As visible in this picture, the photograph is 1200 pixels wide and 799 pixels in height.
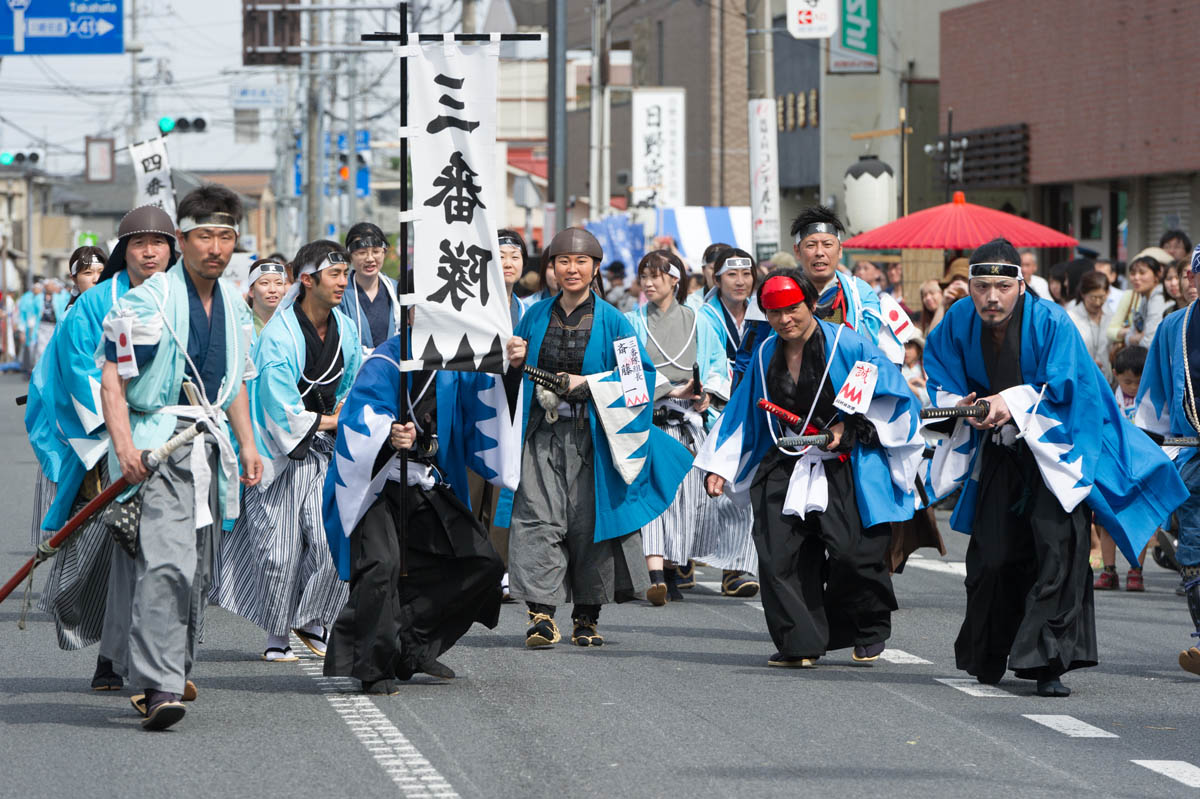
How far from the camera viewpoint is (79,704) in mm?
7062

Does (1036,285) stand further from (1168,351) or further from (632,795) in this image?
(632,795)

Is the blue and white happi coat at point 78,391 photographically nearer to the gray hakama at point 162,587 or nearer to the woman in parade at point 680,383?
the gray hakama at point 162,587

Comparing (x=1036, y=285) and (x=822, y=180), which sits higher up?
(x=822, y=180)

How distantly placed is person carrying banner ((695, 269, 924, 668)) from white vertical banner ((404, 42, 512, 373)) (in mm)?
1322

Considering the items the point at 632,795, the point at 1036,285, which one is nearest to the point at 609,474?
the point at 632,795

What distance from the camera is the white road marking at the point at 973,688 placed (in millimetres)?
7395

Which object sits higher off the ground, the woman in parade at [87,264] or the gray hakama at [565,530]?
the woman in parade at [87,264]

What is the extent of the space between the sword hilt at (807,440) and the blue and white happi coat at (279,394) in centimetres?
216

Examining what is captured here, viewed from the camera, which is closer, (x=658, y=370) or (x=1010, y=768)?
Result: (x=1010, y=768)

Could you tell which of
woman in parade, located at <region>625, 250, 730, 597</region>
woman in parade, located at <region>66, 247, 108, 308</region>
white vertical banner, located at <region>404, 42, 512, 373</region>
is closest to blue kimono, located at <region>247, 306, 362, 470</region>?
white vertical banner, located at <region>404, 42, 512, 373</region>

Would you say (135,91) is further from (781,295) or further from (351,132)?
(781,295)

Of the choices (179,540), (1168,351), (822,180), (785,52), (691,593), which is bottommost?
(691,593)

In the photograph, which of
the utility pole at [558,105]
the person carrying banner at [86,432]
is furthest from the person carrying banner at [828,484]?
the utility pole at [558,105]

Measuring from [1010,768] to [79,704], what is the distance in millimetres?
3582
